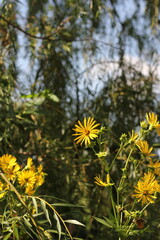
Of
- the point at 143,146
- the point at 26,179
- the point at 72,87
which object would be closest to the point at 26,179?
the point at 26,179

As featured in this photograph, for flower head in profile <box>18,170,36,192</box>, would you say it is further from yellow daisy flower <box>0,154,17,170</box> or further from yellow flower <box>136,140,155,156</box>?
yellow flower <box>136,140,155,156</box>

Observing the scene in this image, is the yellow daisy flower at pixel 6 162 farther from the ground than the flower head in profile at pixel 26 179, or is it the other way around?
the yellow daisy flower at pixel 6 162

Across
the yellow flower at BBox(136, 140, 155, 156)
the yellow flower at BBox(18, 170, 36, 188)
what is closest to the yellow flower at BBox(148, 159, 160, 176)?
the yellow flower at BBox(136, 140, 155, 156)

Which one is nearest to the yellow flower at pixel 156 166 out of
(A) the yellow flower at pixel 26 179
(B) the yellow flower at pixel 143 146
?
(B) the yellow flower at pixel 143 146

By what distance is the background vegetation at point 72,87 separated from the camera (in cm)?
161

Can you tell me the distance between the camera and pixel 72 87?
1947 mm

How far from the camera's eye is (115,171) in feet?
5.49

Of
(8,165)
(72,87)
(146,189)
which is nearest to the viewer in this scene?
(146,189)

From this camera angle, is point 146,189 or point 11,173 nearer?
point 146,189

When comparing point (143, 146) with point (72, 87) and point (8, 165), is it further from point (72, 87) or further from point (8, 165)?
point (72, 87)

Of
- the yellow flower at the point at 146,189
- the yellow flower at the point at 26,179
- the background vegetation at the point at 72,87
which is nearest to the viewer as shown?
the yellow flower at the point at 146,189

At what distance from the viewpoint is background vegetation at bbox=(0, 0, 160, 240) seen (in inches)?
63.2

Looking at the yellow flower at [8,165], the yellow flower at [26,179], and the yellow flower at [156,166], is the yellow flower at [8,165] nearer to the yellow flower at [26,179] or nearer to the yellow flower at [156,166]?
the yellow flower at [26,179]

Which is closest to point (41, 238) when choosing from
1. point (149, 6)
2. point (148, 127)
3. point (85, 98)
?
point (148, 127)
